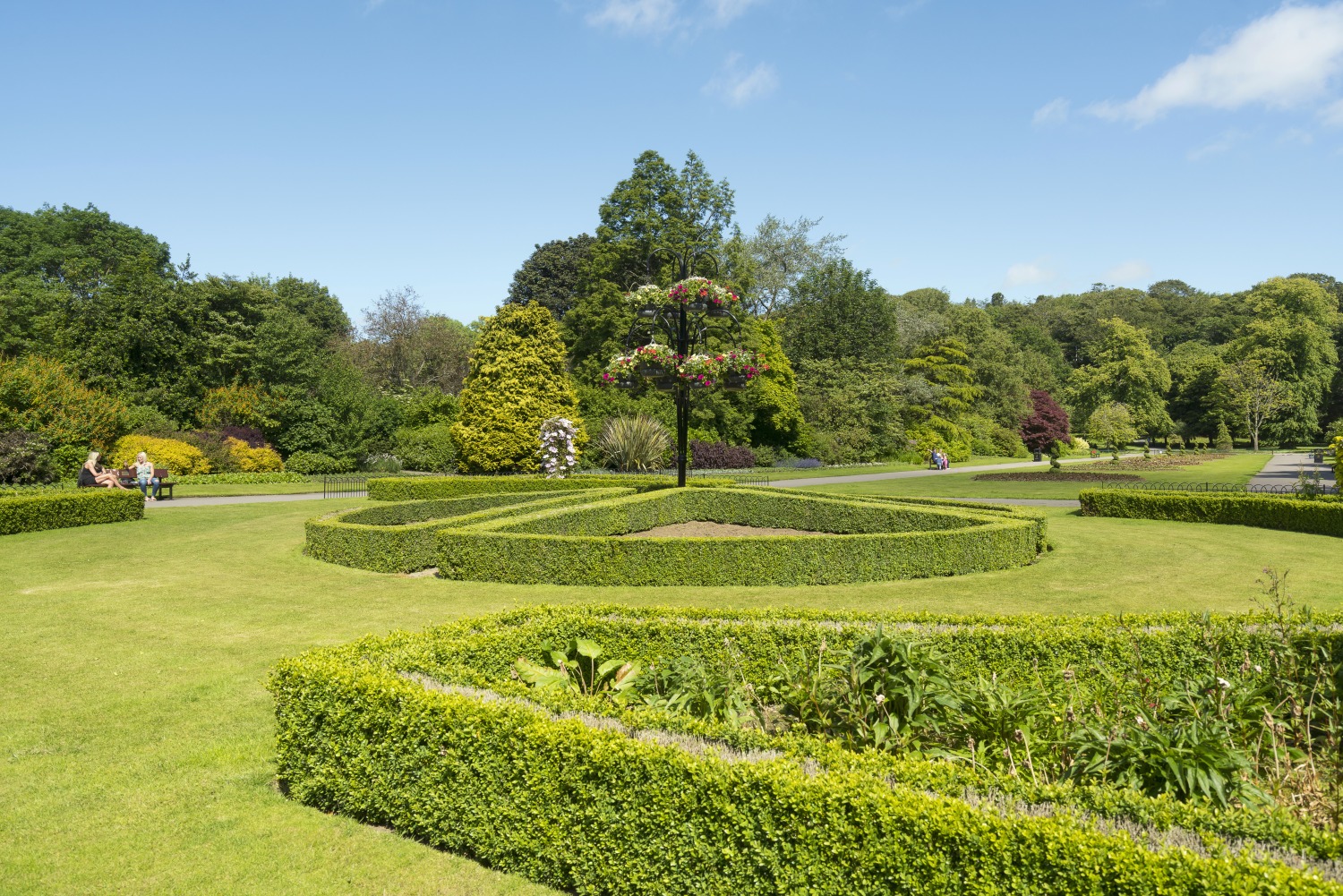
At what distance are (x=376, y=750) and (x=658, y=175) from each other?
37782 mm

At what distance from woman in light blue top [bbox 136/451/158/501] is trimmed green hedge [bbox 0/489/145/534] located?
3.39 m

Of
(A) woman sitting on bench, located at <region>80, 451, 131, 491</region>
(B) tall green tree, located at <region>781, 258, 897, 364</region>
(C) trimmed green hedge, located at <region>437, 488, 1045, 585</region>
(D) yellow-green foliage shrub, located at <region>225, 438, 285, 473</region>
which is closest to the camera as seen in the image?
(C) trimmed green hedge, located at <region>437, 488, 1045, 585</region>

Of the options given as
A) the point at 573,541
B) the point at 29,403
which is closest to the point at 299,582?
the point at 573,541

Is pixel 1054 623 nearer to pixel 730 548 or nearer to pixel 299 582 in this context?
pixel 730 548

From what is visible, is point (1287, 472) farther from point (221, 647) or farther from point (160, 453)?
point (160, 453)

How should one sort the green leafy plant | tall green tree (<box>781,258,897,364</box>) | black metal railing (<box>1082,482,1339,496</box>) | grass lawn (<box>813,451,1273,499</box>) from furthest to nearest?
tall green tree (<box>781,258,897,364</box>) < grass lawn (<box>813,451,1273,499</box>) < black metal railing (<box>1082,482,1339,496</box>) < the green leafy plant

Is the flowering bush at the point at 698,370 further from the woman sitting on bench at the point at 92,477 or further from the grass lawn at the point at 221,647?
the woman sitting on bench at the point at 92,477

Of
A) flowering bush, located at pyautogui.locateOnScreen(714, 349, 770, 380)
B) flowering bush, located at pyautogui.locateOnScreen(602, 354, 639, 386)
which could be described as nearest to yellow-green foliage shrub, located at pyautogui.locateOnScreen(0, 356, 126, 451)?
flowering bush, located at pyautogui.locateOnScreen(602, 354, 639, 386)

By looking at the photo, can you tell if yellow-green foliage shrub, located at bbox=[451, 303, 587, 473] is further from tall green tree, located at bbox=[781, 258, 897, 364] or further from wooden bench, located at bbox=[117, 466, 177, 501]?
tall green tree, located at bbox=[781, 258, 897, 364]

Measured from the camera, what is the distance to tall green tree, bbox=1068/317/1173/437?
62.2 m

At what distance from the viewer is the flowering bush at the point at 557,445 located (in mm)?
27630

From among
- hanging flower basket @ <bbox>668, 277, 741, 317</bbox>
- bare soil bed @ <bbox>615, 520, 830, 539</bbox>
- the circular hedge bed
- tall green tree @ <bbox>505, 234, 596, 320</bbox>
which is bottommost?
bare soil bed @ <bbox>615, 520, 830, 539</bbox>

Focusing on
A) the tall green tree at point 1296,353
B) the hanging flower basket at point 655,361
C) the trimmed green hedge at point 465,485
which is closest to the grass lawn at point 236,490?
the trimmed green hedge at point 465,485

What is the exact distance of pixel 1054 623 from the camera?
621 centimetres
